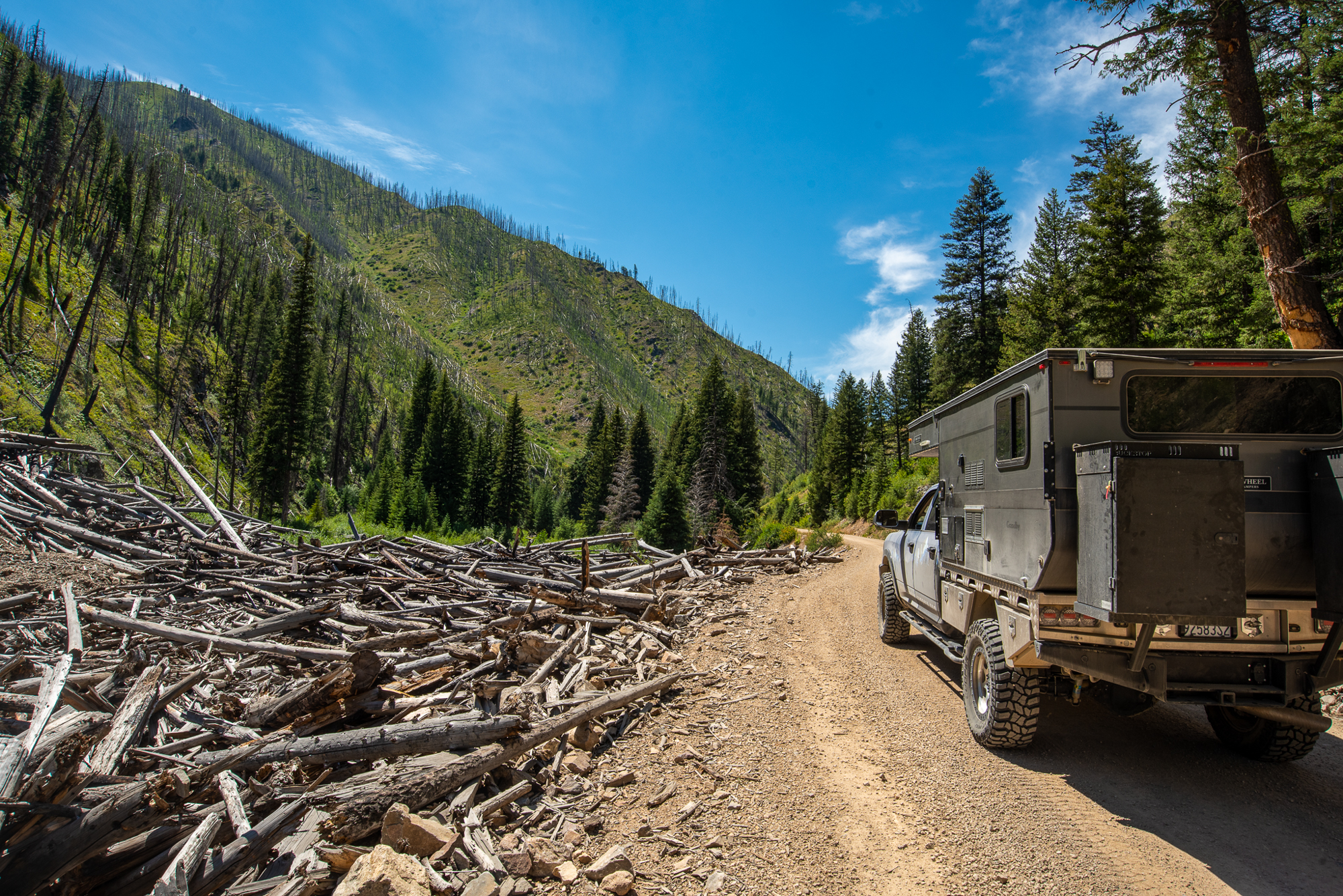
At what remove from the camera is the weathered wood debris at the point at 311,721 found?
10.5 ft

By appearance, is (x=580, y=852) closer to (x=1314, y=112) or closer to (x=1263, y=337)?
(x=1263, y=337)

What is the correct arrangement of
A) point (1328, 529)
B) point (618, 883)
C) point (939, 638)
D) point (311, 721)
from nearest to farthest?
1. point (618, 883)
2. point (1328, 529)
3. point (311, 721)
4. point (939, 638)


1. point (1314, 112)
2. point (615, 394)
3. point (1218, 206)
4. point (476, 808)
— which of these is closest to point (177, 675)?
point (476, 808)

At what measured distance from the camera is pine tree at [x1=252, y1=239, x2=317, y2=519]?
1831 inches

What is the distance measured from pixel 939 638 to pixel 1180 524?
3.92 m

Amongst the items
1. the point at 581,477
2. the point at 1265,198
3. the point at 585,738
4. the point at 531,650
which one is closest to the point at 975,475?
the point at 585,738

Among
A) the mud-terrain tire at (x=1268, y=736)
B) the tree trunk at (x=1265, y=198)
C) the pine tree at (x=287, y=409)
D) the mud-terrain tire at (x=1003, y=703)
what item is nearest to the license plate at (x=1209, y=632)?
the mud-terrain tire at (x=1268, y=736)

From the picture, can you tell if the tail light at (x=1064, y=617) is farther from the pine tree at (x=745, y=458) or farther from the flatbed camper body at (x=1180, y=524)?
the pine tree at (x=745, y=458)

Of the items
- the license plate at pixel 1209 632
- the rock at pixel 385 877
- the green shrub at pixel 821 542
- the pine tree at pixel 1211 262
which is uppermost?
the pine tree at pixel 1211 262

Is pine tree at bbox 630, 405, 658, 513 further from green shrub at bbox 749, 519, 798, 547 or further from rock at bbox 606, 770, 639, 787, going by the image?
rock at bbox 606, 770, 639, 787

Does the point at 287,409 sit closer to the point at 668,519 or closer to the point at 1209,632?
the point at 668,519

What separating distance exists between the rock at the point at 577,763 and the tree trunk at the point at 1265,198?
10.5 metres

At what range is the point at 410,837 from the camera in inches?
145

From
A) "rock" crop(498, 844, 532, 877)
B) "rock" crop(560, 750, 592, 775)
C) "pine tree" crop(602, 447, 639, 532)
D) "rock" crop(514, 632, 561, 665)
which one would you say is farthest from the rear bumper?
"pine tree" crop(602, 447, 639, 532)
